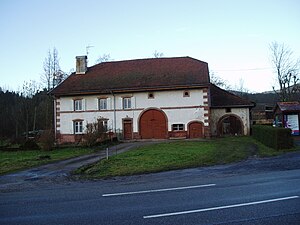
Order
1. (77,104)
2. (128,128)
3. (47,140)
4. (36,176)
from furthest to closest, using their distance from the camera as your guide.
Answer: (77,104), (128,128), (47,140), (36,176)

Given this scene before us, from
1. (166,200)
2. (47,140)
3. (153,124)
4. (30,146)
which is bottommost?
(166,200)

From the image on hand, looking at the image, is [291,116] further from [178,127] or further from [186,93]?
[178,127]

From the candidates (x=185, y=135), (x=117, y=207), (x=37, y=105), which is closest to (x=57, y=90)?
(x=185, y=135)

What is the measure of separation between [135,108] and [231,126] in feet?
Answer: 43.6

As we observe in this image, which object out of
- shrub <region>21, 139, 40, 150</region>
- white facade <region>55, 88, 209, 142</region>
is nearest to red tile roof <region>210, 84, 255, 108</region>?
white facade <region>55, 88, 209, 142</region>

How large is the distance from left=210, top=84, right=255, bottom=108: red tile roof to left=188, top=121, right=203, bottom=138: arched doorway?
4.22m

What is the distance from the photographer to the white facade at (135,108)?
1336 inches

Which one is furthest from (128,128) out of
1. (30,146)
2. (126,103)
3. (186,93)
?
(30,146)

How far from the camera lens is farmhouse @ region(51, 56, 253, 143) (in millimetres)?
34031

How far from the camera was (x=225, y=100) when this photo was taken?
3753cm

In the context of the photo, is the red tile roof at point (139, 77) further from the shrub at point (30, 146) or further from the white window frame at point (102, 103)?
the shrub at point (30, 146)

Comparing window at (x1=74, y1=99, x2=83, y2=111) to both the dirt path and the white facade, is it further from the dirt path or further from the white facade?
the dirt path

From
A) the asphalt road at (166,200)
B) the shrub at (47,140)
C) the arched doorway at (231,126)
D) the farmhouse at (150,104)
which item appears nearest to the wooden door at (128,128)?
the farmhouse at (150,104)

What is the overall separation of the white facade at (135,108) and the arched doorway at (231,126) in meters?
4.57
